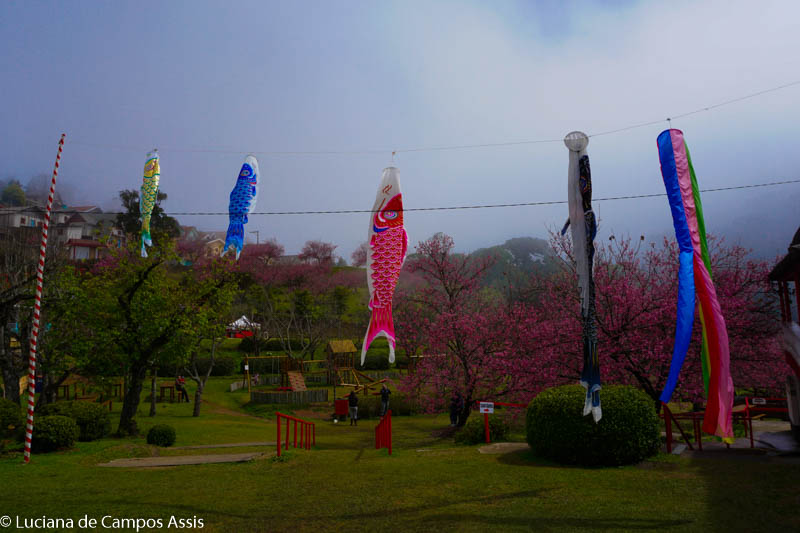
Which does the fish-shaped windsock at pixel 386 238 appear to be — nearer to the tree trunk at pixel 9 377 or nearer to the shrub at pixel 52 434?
the shrub at pixel 52 434

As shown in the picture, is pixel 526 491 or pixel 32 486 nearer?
pixel 526 491

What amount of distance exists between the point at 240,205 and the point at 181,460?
5.85 meters

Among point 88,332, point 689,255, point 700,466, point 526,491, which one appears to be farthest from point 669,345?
point 88,332

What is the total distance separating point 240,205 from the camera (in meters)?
12.8

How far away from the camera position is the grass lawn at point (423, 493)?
6227 mm

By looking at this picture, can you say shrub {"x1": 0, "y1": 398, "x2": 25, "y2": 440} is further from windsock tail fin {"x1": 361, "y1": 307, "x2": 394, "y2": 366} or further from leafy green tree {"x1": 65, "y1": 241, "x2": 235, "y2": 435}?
windsock tail fin {"x1": 361, "y1": 307, "x2": 394, "y2": 366}

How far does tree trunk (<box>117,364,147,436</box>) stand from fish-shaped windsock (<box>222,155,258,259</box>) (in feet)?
21.1

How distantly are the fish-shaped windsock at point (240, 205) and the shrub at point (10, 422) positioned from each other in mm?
6953

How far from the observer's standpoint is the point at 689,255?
7.33 m

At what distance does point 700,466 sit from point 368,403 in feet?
54.0

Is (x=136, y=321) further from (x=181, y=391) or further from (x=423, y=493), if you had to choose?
(x=181, y=391)

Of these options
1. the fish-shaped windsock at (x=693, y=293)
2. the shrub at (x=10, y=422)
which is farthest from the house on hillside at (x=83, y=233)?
the fish-shaped windsock at (x=693, y=293)

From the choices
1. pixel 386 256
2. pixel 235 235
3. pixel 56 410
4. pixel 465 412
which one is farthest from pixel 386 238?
pixel 56 410

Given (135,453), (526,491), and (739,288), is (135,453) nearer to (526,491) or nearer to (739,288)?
(526,491)
